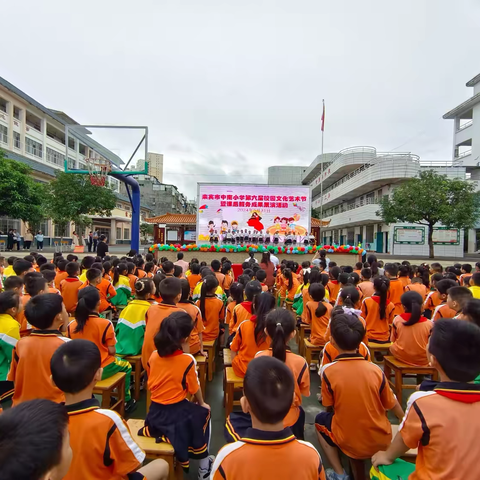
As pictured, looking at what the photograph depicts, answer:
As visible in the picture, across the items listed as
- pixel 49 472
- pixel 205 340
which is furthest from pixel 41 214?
pixel 49 472

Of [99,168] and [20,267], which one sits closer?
[20,267]

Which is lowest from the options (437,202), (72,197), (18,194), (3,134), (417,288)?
(417,288)

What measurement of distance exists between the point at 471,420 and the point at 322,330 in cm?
217

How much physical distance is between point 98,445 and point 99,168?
1264cm

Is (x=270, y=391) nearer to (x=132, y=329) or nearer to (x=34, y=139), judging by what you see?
(x=132, y=329)

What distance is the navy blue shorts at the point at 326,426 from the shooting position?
1871 mm

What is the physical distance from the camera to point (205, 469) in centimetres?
190

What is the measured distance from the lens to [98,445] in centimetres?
125

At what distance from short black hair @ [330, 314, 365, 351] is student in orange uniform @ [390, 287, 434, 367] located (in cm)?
122

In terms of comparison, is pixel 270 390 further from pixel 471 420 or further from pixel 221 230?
pixel 221 230

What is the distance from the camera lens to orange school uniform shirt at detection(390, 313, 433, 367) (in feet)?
8.93

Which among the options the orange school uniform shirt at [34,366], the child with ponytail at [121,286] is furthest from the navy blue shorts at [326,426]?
the child with ponytail at [121,286]

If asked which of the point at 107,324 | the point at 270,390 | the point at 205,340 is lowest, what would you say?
the point at 205,340

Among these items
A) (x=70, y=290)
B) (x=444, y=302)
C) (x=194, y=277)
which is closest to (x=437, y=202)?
(x=444, y=302)
